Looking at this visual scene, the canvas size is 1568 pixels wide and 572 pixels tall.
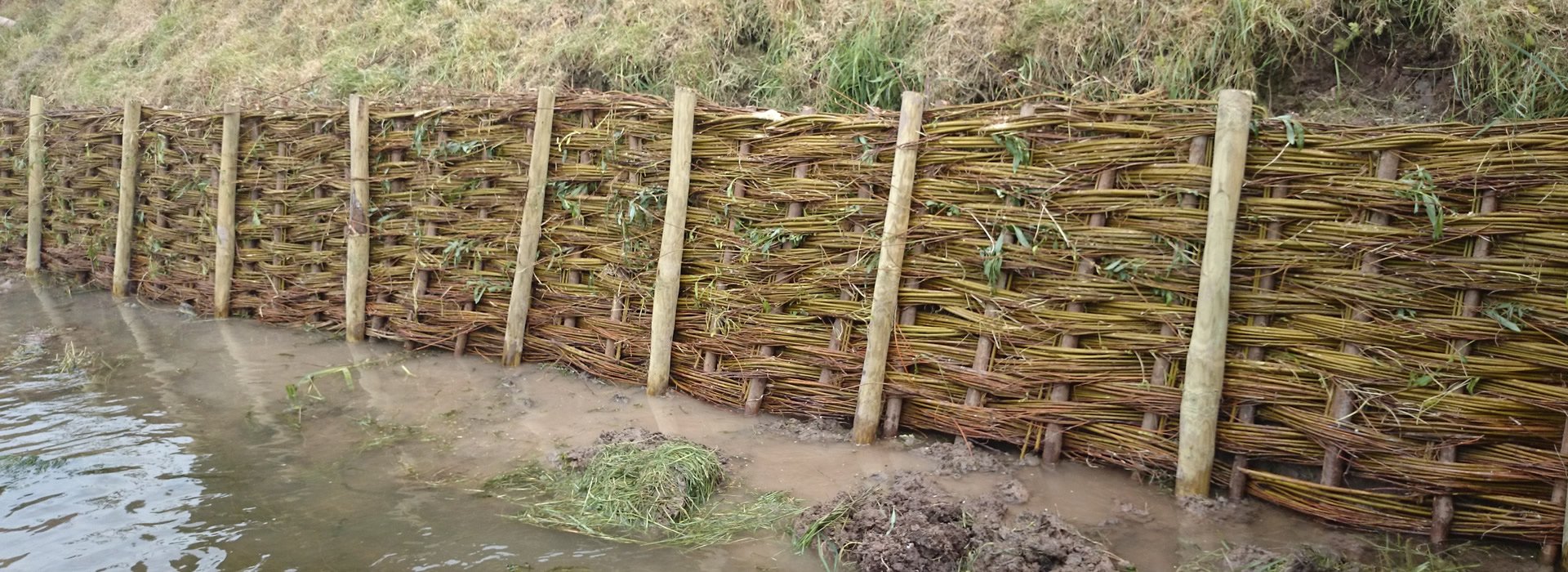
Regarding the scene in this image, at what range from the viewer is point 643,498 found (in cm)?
417

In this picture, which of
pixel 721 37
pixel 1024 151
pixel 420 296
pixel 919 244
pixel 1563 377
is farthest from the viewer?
pixel 721 37

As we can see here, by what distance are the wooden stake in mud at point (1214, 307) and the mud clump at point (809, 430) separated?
159 centimetres

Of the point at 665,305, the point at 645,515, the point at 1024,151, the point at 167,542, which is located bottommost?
the point at 167,542

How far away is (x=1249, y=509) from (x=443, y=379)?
4457 millimetres

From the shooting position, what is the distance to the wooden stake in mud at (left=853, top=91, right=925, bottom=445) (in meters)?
4.66

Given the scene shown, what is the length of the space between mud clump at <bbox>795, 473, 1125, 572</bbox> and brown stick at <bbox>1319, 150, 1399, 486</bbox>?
1.00 metres

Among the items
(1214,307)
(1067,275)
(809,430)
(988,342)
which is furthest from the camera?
(809,430)

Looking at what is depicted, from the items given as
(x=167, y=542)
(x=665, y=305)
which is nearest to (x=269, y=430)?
(x=167, y=542)

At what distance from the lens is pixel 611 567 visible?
12.1 ft

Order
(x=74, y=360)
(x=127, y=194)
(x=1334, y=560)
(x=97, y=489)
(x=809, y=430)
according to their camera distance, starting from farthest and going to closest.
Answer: (x=127, y=194) → (x=74, y=360) → (x=809, y=430) → (x=97, y=489) → (x=1334, y=560)

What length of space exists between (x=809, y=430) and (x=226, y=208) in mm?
5290

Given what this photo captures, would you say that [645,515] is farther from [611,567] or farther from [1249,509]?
[1249,509]

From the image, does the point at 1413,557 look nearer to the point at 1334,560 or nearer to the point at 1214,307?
the point at 1334,560

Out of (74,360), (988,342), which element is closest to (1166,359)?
(988,342)
